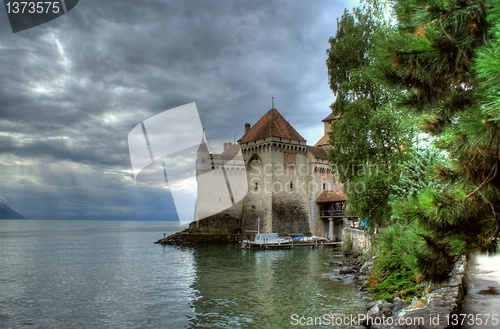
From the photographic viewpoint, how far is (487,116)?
3.06 m

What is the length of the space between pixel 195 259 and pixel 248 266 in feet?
21.1

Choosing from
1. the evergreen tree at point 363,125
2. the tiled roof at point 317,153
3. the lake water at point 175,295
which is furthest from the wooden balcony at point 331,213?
the evergreen tree at point 363,125

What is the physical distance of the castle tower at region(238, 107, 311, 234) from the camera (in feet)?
140

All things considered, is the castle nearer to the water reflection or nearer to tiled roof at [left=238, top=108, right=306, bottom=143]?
tiled roof at [left=238, top=108, right=306, bottom=143]

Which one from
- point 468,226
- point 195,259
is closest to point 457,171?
point 468,226

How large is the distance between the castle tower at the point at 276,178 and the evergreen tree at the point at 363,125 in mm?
25444

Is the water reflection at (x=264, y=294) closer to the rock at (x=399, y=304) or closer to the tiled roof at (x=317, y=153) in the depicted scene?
the rock at (x=399, y=304)

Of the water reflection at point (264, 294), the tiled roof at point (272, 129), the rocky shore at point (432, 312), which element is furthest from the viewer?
the tiled roof at point (272, 129)

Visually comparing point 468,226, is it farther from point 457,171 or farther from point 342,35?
point 342,35

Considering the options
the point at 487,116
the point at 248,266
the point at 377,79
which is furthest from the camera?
the point at 248,266

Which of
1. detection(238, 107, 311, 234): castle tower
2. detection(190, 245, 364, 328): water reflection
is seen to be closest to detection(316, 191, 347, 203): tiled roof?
detection(238, 107, 311, 234): castle tower

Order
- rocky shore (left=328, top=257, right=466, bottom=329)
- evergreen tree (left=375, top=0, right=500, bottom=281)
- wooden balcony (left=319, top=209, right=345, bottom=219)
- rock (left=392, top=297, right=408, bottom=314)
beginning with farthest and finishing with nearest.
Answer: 1. wooden balcony (left=319, top=209, right=345, bottom=219)
2. rock (left=392, top=297, right=408, bottom=314)
3. rocky shore (left=328, top=257, right=466, bottom=329)
4. evergreen tree (left=375, top=0, right=500, bottom=281)

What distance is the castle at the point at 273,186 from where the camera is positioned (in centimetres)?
4284

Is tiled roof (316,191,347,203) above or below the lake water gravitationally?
above
